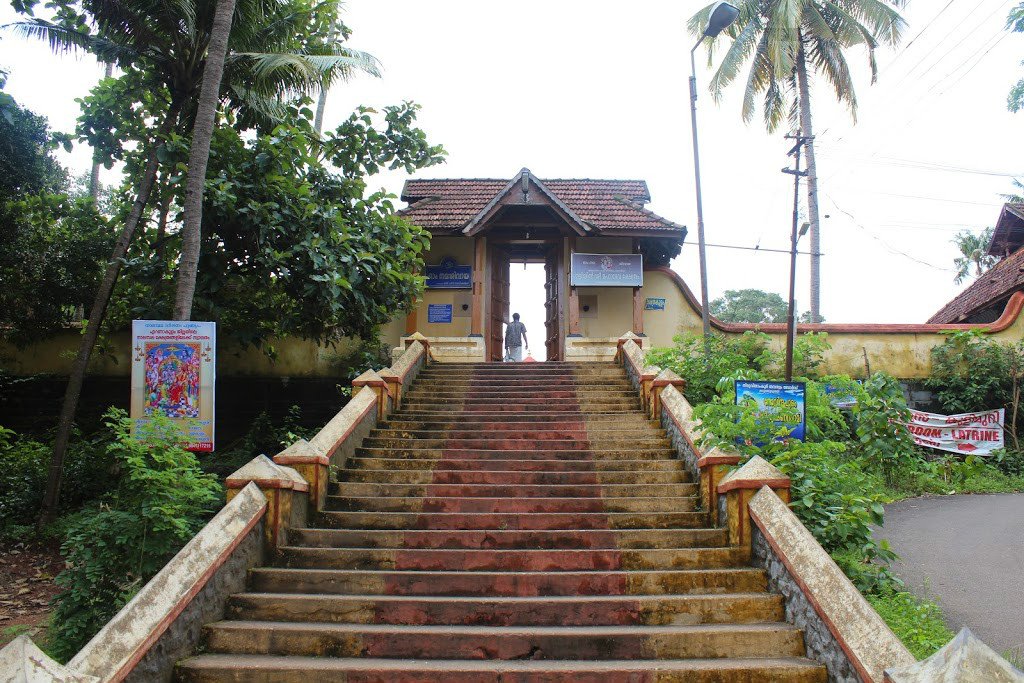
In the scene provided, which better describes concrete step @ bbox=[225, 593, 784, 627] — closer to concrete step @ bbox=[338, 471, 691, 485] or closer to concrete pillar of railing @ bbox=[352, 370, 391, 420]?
concrete step @ bbox=[338, 471, 691, 485]

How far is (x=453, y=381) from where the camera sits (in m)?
10.6

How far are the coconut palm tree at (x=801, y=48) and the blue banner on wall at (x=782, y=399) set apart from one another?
11.2m

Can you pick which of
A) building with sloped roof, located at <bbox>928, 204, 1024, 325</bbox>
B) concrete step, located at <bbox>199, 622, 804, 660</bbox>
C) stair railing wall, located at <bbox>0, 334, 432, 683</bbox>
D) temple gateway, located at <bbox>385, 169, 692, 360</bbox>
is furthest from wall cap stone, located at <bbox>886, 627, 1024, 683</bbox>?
building with sloped roof, located at <bbox>928, 204, 1024, 325</bbox>

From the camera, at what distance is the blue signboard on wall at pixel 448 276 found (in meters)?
13.8

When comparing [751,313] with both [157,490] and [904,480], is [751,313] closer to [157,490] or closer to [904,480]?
[904,480]

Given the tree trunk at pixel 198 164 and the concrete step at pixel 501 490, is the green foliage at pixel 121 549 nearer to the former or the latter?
the concrete step at pixel 501 490

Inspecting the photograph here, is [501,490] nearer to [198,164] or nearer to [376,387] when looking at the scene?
[376,387]

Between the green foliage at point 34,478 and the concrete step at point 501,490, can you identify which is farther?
the green foliage at point 34,478

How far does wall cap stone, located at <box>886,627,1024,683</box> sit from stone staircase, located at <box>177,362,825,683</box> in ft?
3.31

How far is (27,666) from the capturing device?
316cm

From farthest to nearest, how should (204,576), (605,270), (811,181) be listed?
1. (811,181)
2. (605,270)
3. (204,576)

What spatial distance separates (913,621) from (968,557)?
229 cm

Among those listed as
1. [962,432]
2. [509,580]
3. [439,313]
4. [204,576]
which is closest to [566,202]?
[439,313]

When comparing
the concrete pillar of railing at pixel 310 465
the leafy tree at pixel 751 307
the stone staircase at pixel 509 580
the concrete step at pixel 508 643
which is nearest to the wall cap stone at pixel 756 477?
the stone staircase at pixel 509 580
